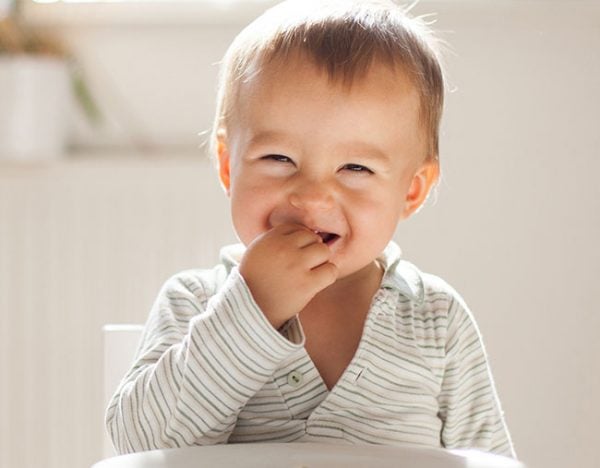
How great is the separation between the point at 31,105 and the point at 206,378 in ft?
4.10

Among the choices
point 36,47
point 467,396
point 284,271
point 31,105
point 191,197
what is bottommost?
point 467,396

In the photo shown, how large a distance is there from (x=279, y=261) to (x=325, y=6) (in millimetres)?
264

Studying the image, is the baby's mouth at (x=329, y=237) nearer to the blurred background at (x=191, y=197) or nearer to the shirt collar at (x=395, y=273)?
the shirt collar at (x=395, y=273)

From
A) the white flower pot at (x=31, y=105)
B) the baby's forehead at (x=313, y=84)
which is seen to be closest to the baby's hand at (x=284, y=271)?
the baby's forehead at (x=313, y=84)

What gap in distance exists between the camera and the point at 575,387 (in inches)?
76.1

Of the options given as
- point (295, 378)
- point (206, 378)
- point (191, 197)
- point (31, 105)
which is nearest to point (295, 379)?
point (295, 378)

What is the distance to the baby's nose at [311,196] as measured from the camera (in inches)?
37.4

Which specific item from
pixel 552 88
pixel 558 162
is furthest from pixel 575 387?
pixel 552 88

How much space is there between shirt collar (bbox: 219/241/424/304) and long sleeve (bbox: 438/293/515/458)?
38 mm

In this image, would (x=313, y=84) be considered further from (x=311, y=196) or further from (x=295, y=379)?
(x=295, y=379)

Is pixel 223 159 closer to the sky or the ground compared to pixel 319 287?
closer to the sky

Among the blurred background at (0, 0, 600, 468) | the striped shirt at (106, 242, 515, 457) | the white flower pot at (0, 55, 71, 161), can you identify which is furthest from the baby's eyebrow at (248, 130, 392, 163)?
the white flower pot at (0, 55, 71, 161)

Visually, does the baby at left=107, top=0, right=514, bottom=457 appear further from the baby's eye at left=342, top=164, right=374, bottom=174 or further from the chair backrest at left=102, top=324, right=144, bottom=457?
the chair backrest at left=102, top=324, right=144, bottom=457

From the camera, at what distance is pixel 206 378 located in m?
0.91
